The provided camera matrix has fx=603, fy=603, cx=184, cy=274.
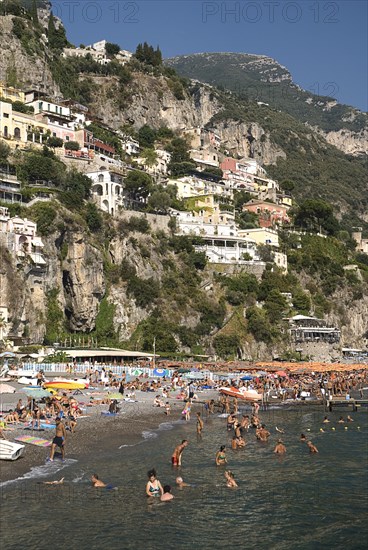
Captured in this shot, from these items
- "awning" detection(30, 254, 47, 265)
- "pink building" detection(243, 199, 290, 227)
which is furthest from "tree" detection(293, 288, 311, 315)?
"awning" detection(30, 254, 47, 265)

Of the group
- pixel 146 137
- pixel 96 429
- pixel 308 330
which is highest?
pixel 146 137

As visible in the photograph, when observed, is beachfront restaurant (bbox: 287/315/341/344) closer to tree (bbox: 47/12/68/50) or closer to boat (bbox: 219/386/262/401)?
boat (bbox: 219/386/262/401)

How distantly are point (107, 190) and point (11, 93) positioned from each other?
77.4 feet

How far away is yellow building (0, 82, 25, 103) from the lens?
7975 cm

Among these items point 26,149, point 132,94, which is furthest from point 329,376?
point 132,94

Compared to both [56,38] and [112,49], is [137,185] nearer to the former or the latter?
[56,38]

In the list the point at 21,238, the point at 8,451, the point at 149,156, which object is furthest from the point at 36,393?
the point at 149,156

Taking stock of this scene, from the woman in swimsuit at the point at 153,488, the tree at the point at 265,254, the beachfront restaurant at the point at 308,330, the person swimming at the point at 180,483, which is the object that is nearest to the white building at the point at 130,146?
the tree at the point at 265,254

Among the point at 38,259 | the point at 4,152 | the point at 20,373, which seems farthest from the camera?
the point at 4,152

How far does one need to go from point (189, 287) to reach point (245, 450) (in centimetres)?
4146

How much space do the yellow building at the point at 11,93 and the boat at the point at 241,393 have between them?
58.5 m

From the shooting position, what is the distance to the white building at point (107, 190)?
2661 inches

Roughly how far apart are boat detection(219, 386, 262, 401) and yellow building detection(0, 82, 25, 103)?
192 ft

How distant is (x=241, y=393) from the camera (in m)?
36.3
